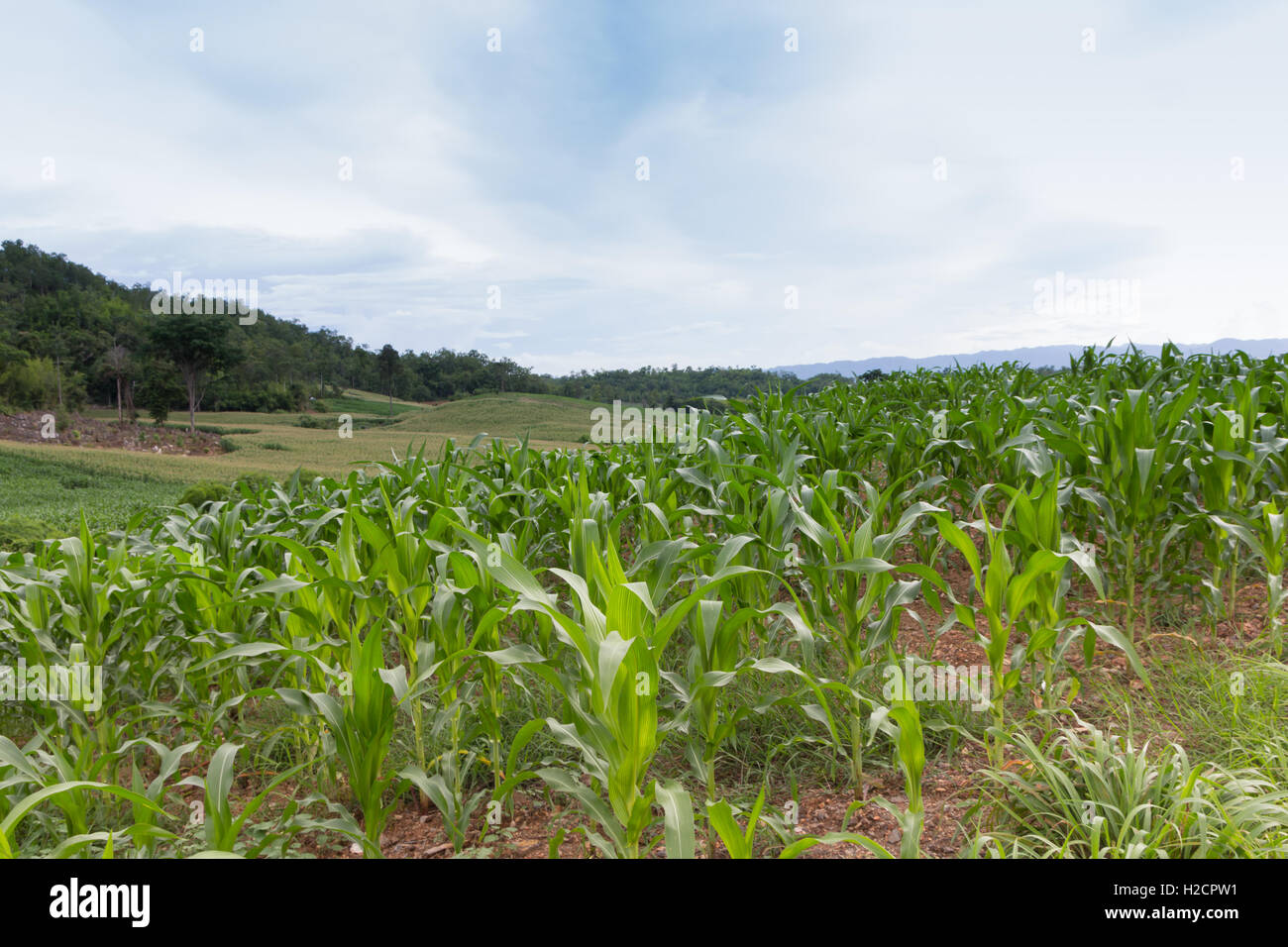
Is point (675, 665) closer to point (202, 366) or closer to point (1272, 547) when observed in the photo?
point (1272, 547)

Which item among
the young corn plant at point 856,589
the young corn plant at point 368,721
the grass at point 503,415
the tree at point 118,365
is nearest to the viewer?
the young corn plant at point 368,721

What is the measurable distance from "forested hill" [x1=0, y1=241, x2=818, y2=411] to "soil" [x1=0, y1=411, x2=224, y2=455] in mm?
3021

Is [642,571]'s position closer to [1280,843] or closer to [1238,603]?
[1280,843]

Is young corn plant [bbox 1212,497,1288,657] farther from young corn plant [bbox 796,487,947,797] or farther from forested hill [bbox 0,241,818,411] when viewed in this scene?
forested hill [bbox 0,241,818,411]

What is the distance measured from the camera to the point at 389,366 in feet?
117

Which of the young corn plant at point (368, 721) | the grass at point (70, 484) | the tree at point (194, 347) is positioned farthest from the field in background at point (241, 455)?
the young corn plant at point (368, 721)

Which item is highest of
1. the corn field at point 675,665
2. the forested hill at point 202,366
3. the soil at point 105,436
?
the forested hill at point 202,366

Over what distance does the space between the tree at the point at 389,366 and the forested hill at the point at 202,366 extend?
3.1 inches

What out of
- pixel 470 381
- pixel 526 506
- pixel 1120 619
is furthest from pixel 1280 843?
pixel 470 381

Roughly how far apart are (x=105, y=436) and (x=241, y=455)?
9342mm

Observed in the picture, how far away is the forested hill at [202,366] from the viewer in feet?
99.9

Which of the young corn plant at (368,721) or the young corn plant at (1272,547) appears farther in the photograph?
the young corn plant at (1272,547)

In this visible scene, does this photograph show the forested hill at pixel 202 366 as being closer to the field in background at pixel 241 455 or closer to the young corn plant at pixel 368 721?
the field in background at pixel 241 455
